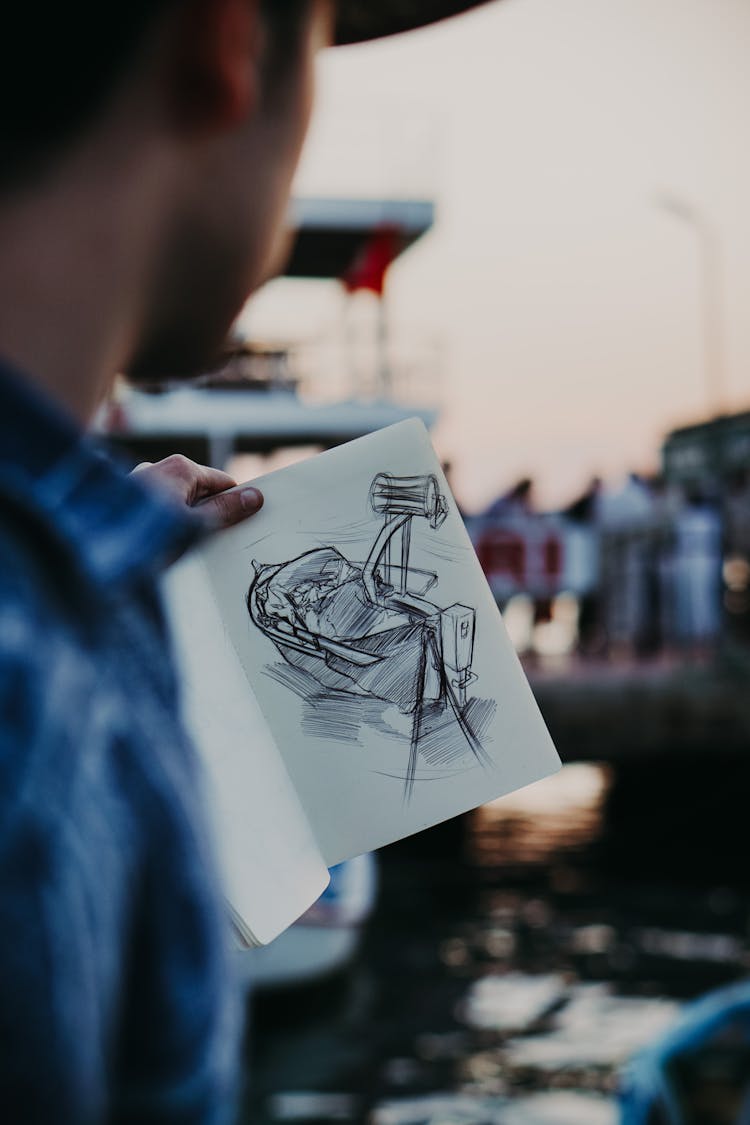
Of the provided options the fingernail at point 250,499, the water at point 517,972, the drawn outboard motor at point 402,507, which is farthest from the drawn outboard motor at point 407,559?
the water at point 517,972

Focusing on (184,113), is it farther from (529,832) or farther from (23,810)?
(529,832)

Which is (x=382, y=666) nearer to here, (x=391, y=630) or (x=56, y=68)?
(x=391, y=630)

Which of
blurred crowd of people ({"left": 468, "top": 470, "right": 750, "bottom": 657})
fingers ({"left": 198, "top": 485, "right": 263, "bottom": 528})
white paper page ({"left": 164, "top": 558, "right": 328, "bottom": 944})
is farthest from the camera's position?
blurred crowd of people ({"left": 468, "top": 470, "right": 750, "bottom": 657})

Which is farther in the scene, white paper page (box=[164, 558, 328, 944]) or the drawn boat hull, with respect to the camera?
the drawn boat hull

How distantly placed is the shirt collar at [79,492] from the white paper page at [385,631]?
0.55m

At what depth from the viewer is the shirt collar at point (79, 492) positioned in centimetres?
44

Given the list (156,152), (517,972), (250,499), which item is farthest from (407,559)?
(517,972)

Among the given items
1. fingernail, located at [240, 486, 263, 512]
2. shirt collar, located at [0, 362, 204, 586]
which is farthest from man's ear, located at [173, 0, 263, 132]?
fingernail, located at [240, 486, 263, 512]

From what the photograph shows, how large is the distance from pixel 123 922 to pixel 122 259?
263 mm

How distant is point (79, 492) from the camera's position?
46 cm

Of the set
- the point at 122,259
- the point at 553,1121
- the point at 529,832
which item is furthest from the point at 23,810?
the point at 529,832

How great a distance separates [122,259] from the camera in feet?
1.66

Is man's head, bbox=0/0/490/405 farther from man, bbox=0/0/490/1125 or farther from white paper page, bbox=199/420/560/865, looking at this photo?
white paper page, bbox=199/420/560/865

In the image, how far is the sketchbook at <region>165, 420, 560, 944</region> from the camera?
100 cm
